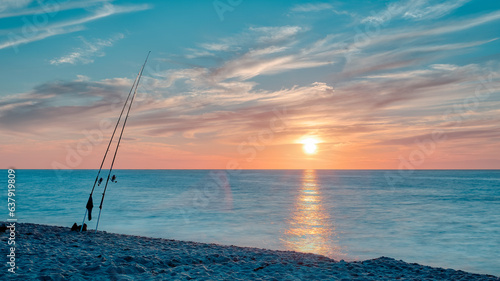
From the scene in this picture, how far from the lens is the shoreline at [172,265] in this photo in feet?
28.7

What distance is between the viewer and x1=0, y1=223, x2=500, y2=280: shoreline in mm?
8742

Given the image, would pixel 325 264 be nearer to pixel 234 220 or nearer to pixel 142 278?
pixel 142 278

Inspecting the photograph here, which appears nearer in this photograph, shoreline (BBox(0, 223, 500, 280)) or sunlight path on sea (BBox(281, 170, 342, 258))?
shoreline (BBox(0, 223, 500, 280))

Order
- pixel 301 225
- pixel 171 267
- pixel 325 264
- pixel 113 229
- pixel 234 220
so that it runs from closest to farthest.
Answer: pixel 171 267 < pixel 325 264 < pixel 113 229 < pixel 301 225 < pixel 234 220

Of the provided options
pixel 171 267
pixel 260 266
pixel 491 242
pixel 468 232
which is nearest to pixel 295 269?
pixel 260 266

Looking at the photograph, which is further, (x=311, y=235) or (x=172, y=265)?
(x=311, y=235)

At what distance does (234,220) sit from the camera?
93.2 ft

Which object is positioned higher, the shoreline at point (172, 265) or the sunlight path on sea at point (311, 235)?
the sunlight path on sea at point (311, 235)

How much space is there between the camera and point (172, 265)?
1031 cm

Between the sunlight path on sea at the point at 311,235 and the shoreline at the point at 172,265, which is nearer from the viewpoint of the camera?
the shoreline at the point at 172,265

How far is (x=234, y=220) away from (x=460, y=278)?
20129mm

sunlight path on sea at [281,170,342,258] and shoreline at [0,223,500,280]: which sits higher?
sunlight path on sea at [281,170,342,258]

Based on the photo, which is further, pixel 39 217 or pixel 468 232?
pixel 39 217

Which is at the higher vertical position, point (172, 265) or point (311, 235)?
point (311, 235)
